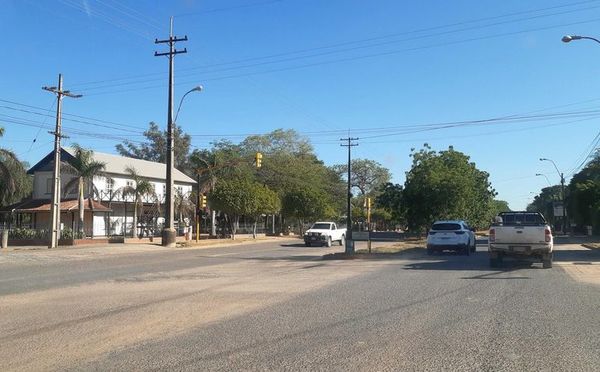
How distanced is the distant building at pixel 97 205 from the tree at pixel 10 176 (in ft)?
4.51

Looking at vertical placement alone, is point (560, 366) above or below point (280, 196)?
below

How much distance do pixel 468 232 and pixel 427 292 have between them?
16556 millimetres

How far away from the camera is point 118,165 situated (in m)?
57.4

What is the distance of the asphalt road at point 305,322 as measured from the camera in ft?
23.4

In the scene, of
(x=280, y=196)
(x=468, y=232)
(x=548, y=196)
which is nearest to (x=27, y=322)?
(x=468, y=232)

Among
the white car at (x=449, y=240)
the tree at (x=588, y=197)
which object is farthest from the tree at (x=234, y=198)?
the tree at (x=588, y=197)

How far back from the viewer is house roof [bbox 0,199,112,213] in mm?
48188

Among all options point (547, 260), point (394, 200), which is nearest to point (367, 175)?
point (394, 200)

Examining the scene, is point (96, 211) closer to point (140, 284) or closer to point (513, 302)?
point (140, 284)

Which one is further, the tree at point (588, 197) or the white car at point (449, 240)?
the tree at point (588, 197)

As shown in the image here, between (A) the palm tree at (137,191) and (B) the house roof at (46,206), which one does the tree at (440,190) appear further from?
(B) the house roof at (46,206)

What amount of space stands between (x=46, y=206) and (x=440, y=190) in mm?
33165

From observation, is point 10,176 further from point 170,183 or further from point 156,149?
point 156,149

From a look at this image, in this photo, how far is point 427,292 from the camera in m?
13.3
